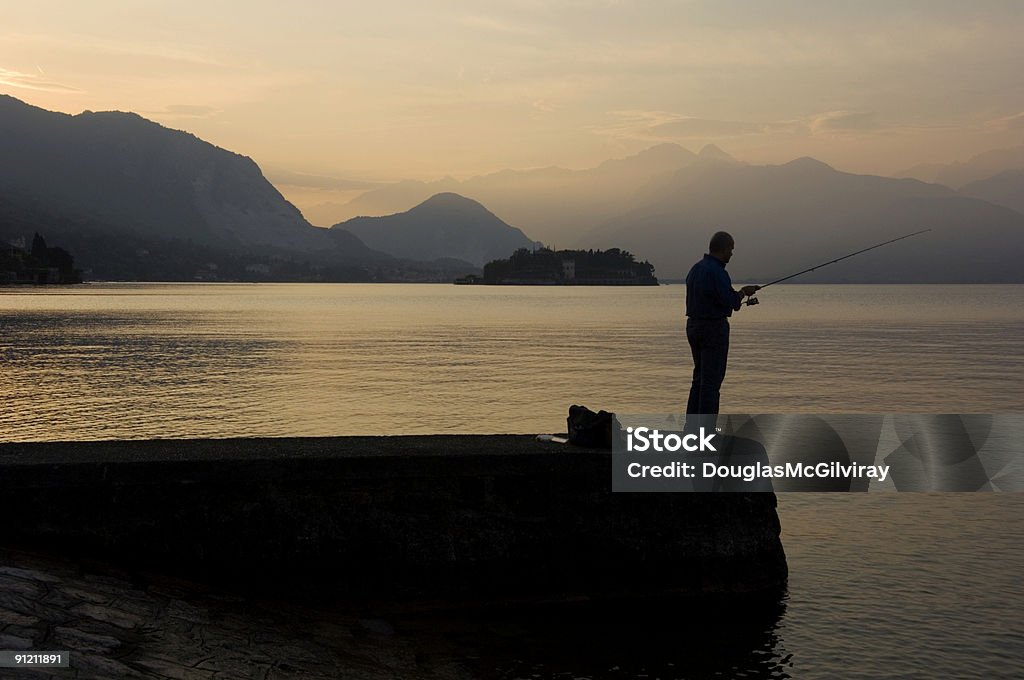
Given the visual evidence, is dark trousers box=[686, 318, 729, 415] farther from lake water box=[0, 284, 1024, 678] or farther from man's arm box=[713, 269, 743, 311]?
lake water box=[0, 284, 1024, 678]

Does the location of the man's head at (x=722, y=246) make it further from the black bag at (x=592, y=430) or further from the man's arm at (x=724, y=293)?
the black bag at (x=592, y=430)

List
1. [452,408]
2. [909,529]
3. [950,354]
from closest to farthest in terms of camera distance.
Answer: [909,529] → [452,408] → [950,354]

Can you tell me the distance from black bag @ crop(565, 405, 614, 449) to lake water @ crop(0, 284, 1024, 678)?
1780mm

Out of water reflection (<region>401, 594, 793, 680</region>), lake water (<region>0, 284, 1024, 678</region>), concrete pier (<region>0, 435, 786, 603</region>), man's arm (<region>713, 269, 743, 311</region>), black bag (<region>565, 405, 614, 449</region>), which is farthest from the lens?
man's arm (<region>713, 269, 743, 311</region>)

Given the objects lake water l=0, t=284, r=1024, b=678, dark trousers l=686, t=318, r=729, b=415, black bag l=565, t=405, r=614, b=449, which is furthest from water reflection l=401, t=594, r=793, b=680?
dark trousers l=686, t=318, r=729, b=415

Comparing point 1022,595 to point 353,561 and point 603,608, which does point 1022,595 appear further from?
point 353,561

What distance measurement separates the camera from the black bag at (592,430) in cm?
938

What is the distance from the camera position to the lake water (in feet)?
26.8

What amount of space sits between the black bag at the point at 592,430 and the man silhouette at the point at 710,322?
1.07 m

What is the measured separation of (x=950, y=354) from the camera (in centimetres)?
4509

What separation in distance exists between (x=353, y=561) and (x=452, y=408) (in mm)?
15292

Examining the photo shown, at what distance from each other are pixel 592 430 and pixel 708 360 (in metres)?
1.46

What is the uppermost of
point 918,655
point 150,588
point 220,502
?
point 220,502

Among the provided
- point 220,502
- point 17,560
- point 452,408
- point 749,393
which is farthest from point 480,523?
point 749,393
